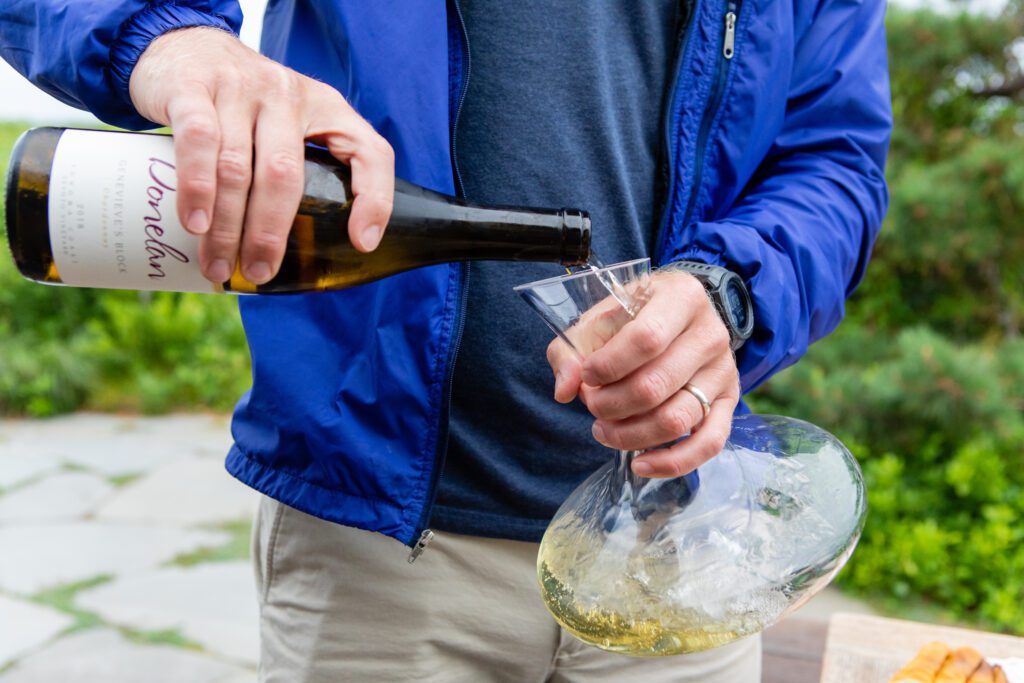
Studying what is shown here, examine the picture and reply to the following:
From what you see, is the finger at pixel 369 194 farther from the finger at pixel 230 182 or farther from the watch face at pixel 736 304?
the watch face at pixel 736 304

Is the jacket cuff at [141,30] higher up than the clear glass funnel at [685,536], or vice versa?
the jacket cuff at [141,30]

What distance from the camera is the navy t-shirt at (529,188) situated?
1.17 meters

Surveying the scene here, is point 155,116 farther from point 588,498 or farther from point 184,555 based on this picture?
point 184,555

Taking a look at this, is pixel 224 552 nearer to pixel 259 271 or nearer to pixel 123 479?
pixel 123 479

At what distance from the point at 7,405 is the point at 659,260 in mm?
4800

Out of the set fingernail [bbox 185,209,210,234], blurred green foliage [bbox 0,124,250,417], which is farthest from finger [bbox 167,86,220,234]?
blurred green foliage [bbox 0,124,250,417]

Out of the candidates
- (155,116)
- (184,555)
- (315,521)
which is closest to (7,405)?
(184,555)

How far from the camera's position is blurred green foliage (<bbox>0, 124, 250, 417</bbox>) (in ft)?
16.8

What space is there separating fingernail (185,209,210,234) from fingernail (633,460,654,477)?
1.42ft

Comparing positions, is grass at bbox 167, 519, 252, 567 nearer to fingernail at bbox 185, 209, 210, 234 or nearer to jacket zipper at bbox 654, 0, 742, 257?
jacket zipper at bbox 654, 0, 742, 257

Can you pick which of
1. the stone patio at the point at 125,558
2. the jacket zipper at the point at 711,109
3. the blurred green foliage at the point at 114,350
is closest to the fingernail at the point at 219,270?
the jacket zipper at the point at 711,109

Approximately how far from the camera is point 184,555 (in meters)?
3.61

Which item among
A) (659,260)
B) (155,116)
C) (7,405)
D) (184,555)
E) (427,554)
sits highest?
(155,116)

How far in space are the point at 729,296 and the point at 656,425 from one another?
8.3 inches
